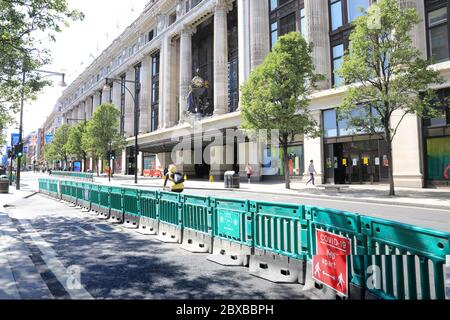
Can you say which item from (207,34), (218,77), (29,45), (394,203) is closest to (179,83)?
(207,34)

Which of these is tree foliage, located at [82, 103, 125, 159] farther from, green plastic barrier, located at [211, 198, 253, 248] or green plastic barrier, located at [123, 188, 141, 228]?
green plastic barrier, located at [211, 198, 253, 248]

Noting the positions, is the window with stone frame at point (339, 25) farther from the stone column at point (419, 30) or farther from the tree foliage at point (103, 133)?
the tree foliage at point (103, 133)

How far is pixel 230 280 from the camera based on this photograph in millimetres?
5023

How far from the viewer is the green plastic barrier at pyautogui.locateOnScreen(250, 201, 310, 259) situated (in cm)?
481

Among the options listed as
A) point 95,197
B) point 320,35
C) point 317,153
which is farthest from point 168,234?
point 320,35

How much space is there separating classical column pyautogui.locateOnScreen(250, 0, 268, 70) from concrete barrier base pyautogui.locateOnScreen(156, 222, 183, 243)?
25082 millimetres

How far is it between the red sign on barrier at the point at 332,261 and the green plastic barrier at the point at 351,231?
73 mm

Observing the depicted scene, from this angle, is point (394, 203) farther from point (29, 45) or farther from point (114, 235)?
point (29, 45)

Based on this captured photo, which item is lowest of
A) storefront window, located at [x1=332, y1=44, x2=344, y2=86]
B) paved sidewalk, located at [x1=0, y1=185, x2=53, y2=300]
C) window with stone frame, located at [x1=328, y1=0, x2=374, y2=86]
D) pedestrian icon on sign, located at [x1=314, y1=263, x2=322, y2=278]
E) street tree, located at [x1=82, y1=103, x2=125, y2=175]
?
paved sidewalk, located at [x1=0, y1=185, x2=53, y2=300]

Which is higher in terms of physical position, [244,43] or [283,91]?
[244,43]

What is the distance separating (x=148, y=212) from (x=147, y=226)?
409 millimetres

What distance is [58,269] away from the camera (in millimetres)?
5637

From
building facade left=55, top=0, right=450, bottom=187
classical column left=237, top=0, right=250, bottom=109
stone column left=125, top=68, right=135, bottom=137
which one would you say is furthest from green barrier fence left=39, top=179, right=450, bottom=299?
stone column left=125, top=68, right=135, bottom=137

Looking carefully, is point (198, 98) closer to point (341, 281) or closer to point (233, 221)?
point (233, 221)
